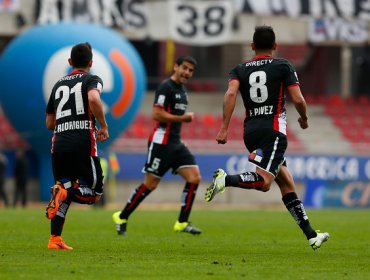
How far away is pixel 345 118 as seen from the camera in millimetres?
36438

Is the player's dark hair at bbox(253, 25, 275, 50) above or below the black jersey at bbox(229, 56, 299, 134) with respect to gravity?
above

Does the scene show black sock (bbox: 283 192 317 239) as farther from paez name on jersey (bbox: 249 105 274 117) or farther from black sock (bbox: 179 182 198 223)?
black sock (bbox: 179 182 198 223)

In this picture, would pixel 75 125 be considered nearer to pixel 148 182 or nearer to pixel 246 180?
pixel 246 180

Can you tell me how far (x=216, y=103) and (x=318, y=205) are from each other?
29.1 ft

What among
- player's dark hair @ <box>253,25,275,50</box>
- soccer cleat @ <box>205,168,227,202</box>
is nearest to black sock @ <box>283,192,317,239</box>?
soccer cleat @ <box>205,168,227,202</box>

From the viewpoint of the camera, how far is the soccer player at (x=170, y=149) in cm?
1352

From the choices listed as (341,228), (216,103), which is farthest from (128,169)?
(341,228)

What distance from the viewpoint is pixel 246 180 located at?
33.4 ft

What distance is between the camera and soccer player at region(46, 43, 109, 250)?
1045 centimetres

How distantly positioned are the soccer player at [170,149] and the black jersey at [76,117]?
302 centimetres

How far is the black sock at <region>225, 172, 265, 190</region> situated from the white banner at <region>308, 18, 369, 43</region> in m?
24.8

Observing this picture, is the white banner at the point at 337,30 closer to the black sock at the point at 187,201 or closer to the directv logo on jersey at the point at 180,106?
the directv logo on jersey at the point at 180,106

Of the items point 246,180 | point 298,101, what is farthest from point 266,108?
point 246,180

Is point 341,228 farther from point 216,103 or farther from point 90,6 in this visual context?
point 216,103
